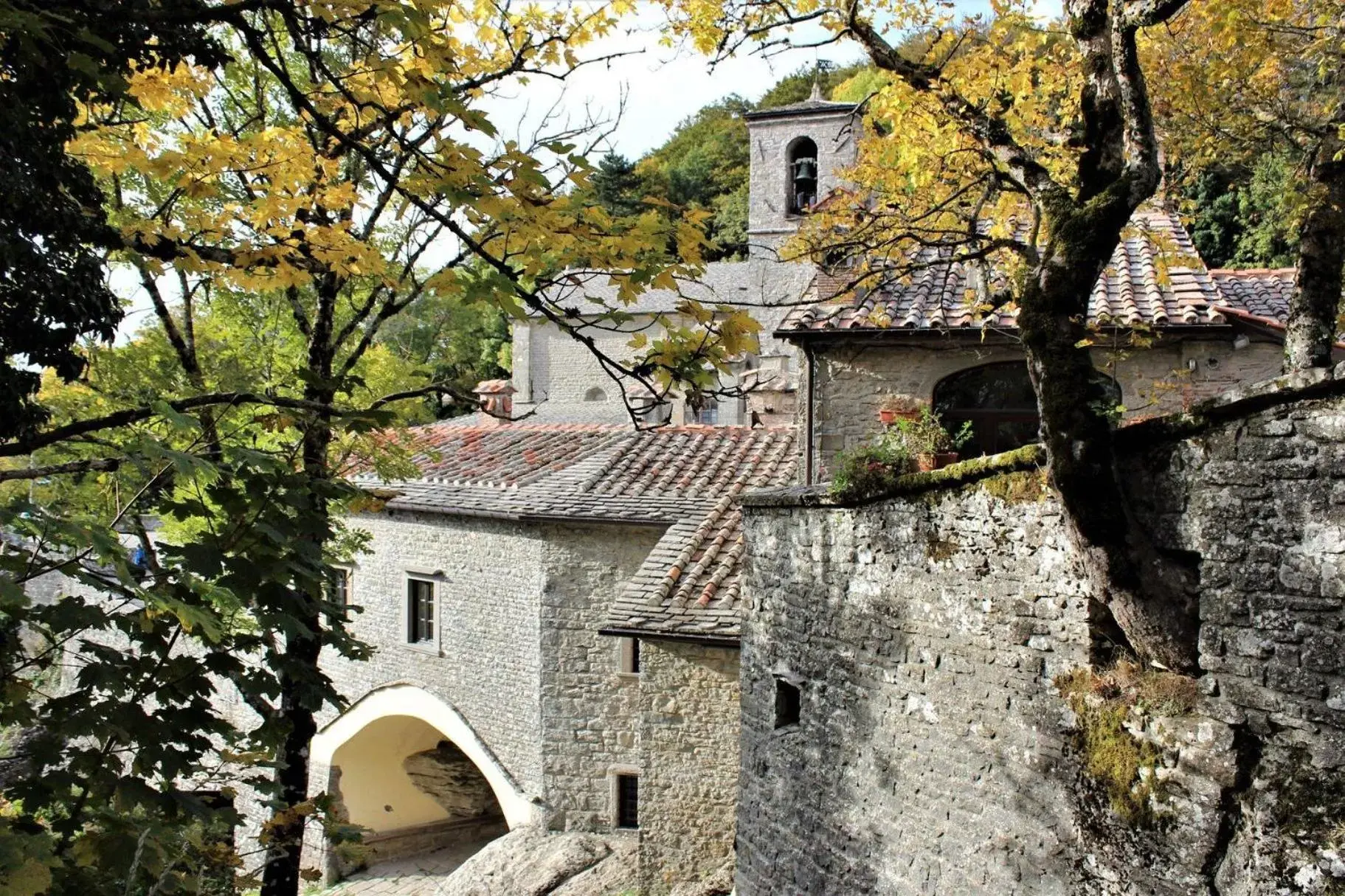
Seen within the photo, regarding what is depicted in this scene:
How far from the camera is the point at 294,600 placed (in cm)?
380

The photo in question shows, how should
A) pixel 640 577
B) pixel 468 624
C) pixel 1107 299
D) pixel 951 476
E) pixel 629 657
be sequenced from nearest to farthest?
pixel 951 476 → pixel 1107 299 → pixel 640 577 → pixel 629 657 → pixel 468 624

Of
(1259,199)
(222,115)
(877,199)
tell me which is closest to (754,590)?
(877,199)

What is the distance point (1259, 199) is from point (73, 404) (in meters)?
19.3

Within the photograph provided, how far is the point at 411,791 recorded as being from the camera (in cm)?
1853

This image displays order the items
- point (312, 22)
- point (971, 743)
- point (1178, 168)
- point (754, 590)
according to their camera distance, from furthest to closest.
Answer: point (1178, 168) → point (754, 590) → point (971, 743) → point (312, 22)

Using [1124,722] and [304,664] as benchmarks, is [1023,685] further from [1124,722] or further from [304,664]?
[304,664]

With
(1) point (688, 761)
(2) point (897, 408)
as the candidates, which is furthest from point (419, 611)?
(2) point (897, 408)

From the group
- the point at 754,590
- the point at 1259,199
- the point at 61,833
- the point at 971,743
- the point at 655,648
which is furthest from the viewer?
the point at 1259,199

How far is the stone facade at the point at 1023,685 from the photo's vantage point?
423 cm

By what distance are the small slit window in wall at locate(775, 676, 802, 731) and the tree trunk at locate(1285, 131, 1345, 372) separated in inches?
163

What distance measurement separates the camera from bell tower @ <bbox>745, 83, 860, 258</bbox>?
28203mm

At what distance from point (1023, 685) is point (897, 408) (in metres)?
5.67

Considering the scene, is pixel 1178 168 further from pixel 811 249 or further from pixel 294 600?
pixel 294 600

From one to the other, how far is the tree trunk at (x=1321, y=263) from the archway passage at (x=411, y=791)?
1429 cm
